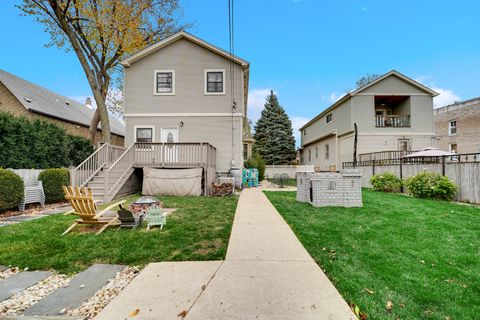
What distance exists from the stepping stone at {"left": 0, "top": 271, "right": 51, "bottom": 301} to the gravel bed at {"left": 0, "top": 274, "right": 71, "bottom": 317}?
0.26 ft

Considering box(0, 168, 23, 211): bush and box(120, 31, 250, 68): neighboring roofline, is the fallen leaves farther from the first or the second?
box(120, 31, 250, 68): neighboring roofline

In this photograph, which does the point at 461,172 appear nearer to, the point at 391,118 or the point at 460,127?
the point at 391,118

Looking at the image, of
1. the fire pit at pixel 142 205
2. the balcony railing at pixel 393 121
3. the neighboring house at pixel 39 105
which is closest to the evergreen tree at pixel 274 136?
the balcony railing at pixel 393 121

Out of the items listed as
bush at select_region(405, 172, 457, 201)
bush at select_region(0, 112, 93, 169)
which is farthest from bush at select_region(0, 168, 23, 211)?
bush at select_region(405, 172, 457, 201)

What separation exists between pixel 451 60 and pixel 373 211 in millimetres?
17692

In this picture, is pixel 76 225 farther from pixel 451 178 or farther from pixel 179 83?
pixel 451 178

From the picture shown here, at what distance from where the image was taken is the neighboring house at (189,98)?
13.2 meters

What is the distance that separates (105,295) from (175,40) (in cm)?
1346

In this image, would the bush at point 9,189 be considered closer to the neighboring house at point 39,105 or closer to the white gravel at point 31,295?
the white gravel at point 31,295

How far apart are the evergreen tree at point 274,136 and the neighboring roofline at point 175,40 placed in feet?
55.0

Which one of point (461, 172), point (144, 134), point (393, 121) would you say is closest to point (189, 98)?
point (144, 134)

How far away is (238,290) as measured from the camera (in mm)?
2711

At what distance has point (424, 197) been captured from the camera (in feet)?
31.7

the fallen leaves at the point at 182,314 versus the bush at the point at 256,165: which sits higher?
the bush at the point at 256,165
